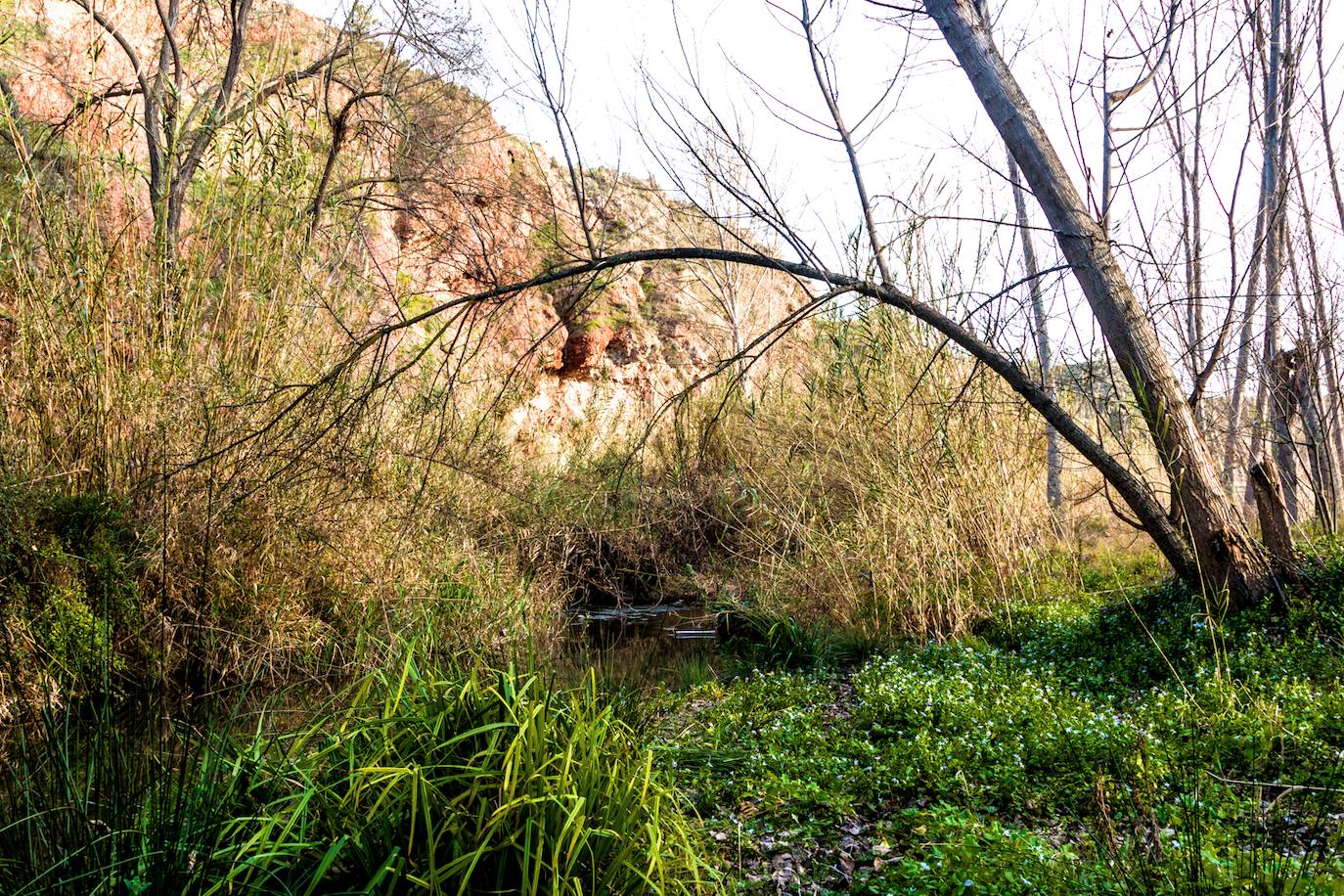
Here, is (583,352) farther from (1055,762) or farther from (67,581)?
(1055,762)

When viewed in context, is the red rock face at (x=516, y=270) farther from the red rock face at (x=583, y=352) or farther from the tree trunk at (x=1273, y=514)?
the tree trunk at (x=1273, y=514)

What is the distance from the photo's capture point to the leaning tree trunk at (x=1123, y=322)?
4.71 metres

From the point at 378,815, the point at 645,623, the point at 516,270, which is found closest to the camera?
the point at 378,815

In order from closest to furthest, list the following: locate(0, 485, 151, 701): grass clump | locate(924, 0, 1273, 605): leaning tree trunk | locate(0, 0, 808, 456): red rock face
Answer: locate(0, 485, 151, 701): grass clump, locate(924, 0, 1273, 605): leaning tree trunk, locate(0, 0, 808, 456): red rock face

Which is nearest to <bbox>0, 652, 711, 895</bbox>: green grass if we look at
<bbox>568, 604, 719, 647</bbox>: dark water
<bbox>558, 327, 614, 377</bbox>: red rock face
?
<bbox>568, 604, 719, 647</bbox>: dark water

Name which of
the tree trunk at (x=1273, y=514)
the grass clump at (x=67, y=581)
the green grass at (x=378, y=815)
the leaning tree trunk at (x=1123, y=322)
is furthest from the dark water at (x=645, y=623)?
the green grass at (x=378, y=815)

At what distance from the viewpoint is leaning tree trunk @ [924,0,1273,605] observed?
4.71 metres

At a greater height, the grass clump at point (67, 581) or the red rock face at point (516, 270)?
the red rock face at point (516, 270)

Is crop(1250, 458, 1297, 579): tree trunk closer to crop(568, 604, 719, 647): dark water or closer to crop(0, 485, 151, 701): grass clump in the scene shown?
crop(568, 604, 719, 647): dark water

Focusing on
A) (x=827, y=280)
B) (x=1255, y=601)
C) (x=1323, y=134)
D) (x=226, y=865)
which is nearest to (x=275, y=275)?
(x=827, y=280)

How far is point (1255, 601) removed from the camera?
15.7 feet

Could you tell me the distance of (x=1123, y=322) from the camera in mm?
4699

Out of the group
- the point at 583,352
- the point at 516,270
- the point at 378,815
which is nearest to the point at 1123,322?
the point at 378,815

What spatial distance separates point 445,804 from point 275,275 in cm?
449
